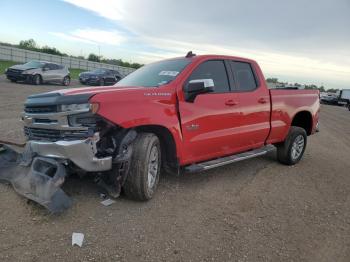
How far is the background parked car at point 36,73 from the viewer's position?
22984 millimetres

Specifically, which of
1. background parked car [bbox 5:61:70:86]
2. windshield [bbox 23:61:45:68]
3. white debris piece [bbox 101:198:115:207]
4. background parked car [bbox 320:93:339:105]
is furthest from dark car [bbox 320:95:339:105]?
white debris piece [bbox 101:198:115:207]

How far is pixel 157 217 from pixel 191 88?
69.5 inches

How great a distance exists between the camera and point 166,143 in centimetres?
529

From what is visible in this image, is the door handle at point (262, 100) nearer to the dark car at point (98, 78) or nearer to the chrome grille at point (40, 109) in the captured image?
the chrome grille at point (40, 109)

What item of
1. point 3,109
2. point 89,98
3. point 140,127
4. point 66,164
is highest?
point 89,98

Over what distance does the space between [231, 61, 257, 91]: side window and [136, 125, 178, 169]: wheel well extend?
1751mm

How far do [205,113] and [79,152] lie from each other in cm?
197

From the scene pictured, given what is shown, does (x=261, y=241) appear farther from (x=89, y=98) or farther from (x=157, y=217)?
(x=89, y=98)

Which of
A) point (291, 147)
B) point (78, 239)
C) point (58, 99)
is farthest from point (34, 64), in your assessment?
point (78, 239)

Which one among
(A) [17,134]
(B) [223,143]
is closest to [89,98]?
(B) [223,143]

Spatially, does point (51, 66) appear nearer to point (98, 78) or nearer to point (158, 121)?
point (98, 78)

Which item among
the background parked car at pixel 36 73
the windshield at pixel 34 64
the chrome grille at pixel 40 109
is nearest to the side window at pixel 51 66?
the background parked car at pixel 36 73

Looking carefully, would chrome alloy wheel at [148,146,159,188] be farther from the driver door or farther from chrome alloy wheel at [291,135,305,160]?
chrome alloy wheel at [291,135,305,160]

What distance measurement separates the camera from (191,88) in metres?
5.27
